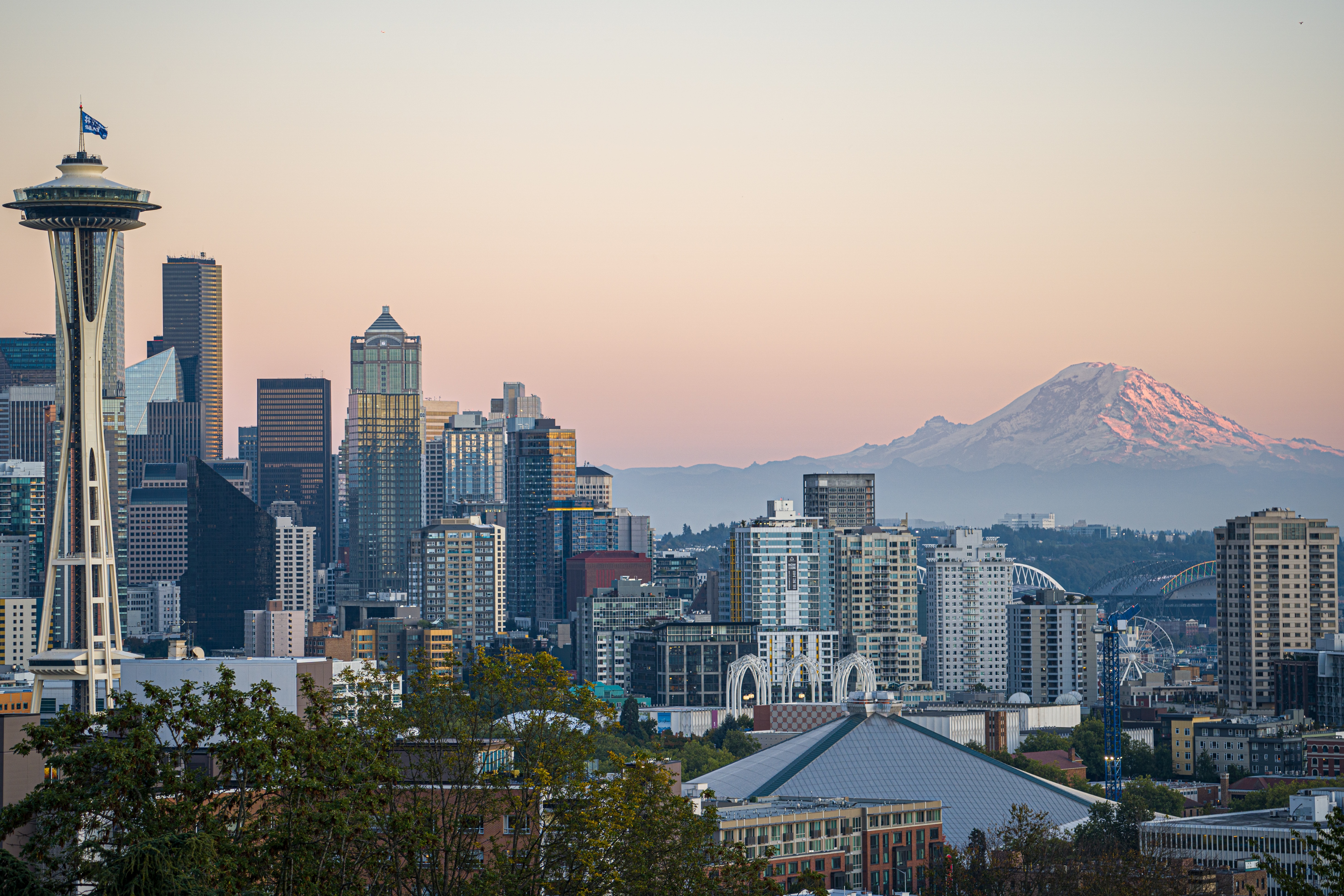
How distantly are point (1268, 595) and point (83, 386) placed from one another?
106914 mm

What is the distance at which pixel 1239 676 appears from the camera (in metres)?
188

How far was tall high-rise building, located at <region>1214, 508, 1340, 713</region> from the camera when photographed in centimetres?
18512

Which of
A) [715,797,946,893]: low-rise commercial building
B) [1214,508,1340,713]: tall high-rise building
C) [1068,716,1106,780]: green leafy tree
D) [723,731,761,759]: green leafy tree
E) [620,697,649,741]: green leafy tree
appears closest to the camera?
[715,797,946,893]: low-rise commercial building

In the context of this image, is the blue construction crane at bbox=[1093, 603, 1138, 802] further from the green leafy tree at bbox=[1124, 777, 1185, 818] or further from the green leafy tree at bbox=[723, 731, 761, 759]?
the green leafy tree at bbox=[723, 731, 761, 759]

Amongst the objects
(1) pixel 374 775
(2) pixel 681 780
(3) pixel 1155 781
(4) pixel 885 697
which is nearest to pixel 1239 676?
(3) pixel 1155 781

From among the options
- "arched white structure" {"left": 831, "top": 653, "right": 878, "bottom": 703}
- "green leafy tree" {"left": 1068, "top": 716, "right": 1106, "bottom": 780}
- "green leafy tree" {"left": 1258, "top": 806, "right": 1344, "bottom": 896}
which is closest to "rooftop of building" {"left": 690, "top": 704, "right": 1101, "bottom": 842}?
"green leafy tree" {"left": 1068, "top": 716, "right": 1106, "bottom": 780}

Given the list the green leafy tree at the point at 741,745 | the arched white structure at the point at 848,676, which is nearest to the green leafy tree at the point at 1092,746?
the arched white structure at the point at 848,676

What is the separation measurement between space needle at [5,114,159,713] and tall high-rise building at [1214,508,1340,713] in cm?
9818

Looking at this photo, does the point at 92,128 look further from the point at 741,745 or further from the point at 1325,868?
the point at 1325,868

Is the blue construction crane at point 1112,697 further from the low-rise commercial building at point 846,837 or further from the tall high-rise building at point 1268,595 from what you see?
the low-rise commercial building at point 846,837

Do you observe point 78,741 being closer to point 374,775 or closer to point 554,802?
point 374,775

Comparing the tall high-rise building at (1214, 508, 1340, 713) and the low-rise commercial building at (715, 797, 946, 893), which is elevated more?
the tall high-rise building at (1214, 508, 1340, 713)

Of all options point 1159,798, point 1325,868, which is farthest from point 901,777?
point 1325,868

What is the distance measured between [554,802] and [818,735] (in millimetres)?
86967
